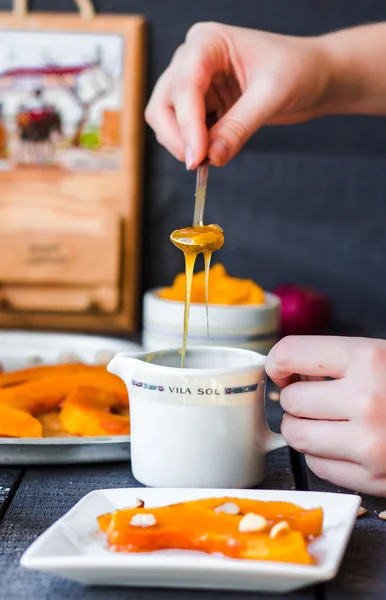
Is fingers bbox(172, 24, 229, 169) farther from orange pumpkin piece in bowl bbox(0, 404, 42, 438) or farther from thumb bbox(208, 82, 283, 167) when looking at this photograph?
orange pumpkin piece in bowl bbox(0, 404, 42, 438)

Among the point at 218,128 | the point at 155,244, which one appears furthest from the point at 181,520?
the point at 155,244

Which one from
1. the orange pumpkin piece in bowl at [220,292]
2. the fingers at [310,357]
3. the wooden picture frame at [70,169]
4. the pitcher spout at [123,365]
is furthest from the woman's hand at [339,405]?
the wooden picture frame at [70,169]

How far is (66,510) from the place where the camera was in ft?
2.25

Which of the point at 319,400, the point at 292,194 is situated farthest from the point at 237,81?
the point at 319,400

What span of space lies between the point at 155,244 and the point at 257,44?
0.72 metres

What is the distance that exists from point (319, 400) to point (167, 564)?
0.74 ft

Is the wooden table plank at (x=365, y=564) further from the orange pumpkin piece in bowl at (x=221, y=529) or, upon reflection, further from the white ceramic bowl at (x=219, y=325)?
the white ceramic bowl at (x=219, y=325)

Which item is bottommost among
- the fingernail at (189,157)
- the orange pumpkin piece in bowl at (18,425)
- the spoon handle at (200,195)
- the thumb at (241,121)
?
the orange pumpkin piece in bowl at (18,425)

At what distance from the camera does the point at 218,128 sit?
1052mm

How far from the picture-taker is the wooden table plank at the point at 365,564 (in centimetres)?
55

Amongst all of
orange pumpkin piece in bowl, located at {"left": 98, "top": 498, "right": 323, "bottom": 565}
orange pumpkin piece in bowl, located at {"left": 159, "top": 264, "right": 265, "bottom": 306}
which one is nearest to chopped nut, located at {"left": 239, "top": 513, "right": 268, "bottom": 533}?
orange pumpkin piece in bowl, located at {"left": 98, "top": 498, "right": 323, "bottom": 565}

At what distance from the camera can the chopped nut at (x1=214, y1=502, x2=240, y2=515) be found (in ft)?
1.93

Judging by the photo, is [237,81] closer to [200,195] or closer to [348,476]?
[200,195]

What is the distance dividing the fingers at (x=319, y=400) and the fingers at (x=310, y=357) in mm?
11
